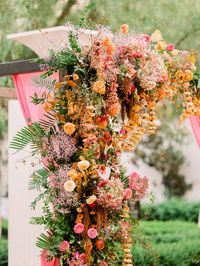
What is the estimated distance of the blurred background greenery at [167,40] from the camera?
747cm

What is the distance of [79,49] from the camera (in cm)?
312

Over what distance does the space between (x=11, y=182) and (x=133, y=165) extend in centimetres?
505

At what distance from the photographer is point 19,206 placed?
486 centimetres

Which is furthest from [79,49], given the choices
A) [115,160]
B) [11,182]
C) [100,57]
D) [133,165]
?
[133,165]

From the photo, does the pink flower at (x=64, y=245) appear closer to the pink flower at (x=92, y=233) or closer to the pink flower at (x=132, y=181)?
the pink flower at (x=92, y=233)

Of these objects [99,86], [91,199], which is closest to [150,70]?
[99,86]

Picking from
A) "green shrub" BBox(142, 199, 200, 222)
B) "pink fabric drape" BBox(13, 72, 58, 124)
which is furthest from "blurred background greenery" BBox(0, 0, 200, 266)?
"pink fabric drape" BBox(13, 72, 58, 124)

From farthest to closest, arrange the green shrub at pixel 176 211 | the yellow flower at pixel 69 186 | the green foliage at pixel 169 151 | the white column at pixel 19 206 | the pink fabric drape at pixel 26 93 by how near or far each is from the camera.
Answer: the green foliage at pixel 169 151
the green shrub at pixel 176 211
the white column at pixel 19 206
the pink fabric drape at pixel 26 93
the yellow flower at pixel 69 186

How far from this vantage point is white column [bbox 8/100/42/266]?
187 inches

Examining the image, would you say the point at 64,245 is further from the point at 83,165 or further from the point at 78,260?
the point at 83,165

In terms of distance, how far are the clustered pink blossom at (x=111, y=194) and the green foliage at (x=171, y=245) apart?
8.65 feet

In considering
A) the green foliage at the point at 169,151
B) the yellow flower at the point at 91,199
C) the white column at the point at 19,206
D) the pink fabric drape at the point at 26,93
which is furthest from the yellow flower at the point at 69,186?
the green foliage at the point at 169,151

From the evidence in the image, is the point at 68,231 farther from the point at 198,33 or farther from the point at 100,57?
the point at 198,33

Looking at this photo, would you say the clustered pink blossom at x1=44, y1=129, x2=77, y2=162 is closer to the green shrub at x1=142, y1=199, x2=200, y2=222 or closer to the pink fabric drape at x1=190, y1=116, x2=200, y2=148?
the pink fabric drape at x1=190, y1=116, x2=200, y2=148
